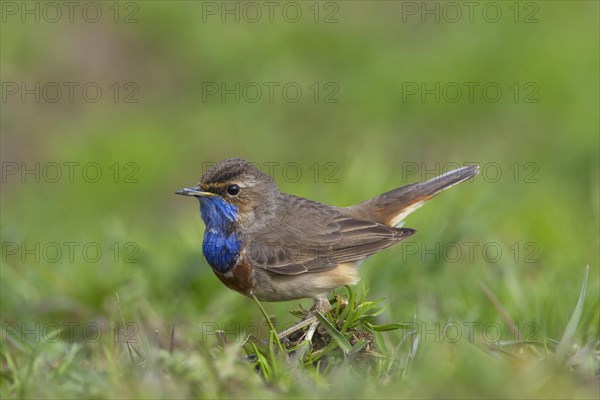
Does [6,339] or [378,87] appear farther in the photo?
[378,87]

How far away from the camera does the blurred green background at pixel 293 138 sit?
809 cm

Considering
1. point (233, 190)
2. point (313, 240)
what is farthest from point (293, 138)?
point (233, 190)

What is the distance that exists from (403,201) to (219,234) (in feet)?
4.89

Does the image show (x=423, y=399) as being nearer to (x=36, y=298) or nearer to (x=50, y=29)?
(x=36, y=298)

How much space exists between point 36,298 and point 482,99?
6.05 meters

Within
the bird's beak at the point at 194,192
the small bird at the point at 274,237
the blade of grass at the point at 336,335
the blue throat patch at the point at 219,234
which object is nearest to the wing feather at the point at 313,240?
the small bird at the point at 274,237

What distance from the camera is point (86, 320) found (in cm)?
774

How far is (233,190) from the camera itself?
6.86 metres

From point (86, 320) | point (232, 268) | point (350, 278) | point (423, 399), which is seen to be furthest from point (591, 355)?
point (86, 320)

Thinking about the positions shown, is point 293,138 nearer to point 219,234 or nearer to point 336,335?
point 219,234

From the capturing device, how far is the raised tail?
295 inches

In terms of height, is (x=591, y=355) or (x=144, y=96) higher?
(x=144, y=96)

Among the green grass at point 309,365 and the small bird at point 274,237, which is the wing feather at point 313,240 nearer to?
the small bird at point 274,237

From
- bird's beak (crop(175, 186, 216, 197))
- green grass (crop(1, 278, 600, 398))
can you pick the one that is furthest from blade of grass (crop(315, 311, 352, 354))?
bird's beak (crop(175, 186, 216, 197))
